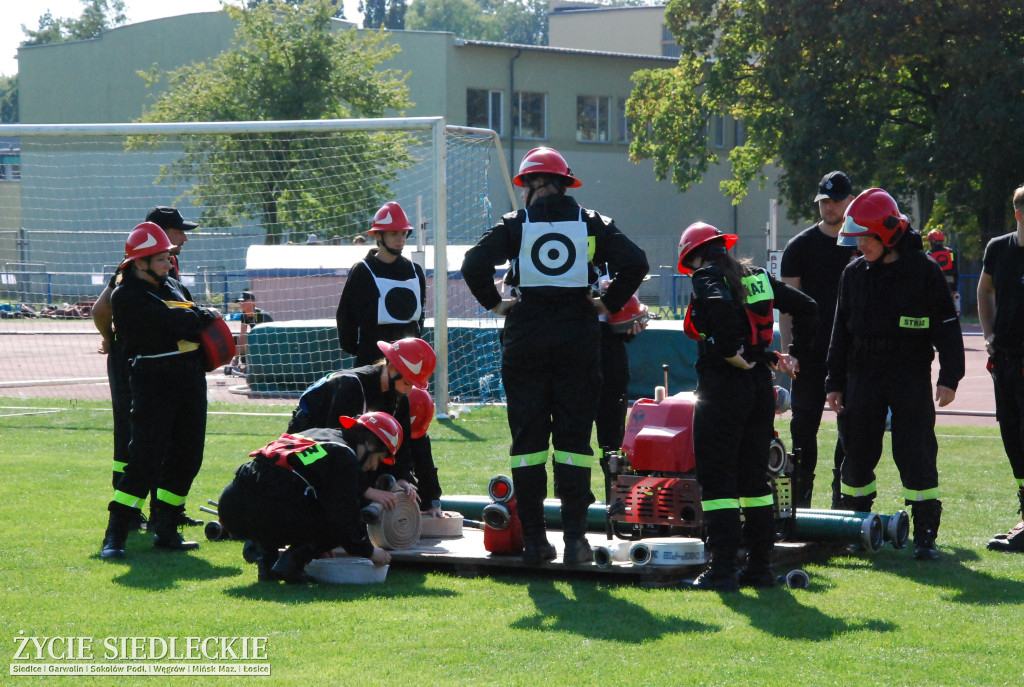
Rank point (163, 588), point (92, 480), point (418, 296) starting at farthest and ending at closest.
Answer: point (92, 480) < point (418, 296) < point (163, 588)

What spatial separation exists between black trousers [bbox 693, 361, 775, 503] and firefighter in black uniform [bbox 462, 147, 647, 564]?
678 mm

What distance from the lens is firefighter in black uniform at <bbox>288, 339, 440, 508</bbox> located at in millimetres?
6797

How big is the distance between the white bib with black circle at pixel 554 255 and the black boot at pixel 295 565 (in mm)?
1845

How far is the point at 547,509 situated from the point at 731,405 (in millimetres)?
1824

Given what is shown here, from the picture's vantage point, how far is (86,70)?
47938 mm

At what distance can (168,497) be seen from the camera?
748 cm

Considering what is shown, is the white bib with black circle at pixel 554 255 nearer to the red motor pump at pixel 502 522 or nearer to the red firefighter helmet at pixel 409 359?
the red firefighter helmet at pixel 409 359

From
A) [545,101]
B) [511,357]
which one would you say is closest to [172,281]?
[511,357]

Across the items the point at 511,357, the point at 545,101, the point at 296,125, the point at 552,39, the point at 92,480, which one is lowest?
the point at 92,480

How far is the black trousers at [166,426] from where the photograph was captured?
7.30 meters

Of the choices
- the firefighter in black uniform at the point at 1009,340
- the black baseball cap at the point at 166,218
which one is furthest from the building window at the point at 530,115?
the firefighter in black uniform at the point at 1009,340

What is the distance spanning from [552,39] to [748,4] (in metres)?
28.7

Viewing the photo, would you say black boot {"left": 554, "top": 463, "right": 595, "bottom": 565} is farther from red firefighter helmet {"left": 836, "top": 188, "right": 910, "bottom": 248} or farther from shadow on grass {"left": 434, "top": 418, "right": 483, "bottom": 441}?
shadow on grass {"left": 434, "top": 418, "right": 483, "bottom": 441}

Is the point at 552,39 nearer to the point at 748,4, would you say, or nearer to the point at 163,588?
the point at 748,4
